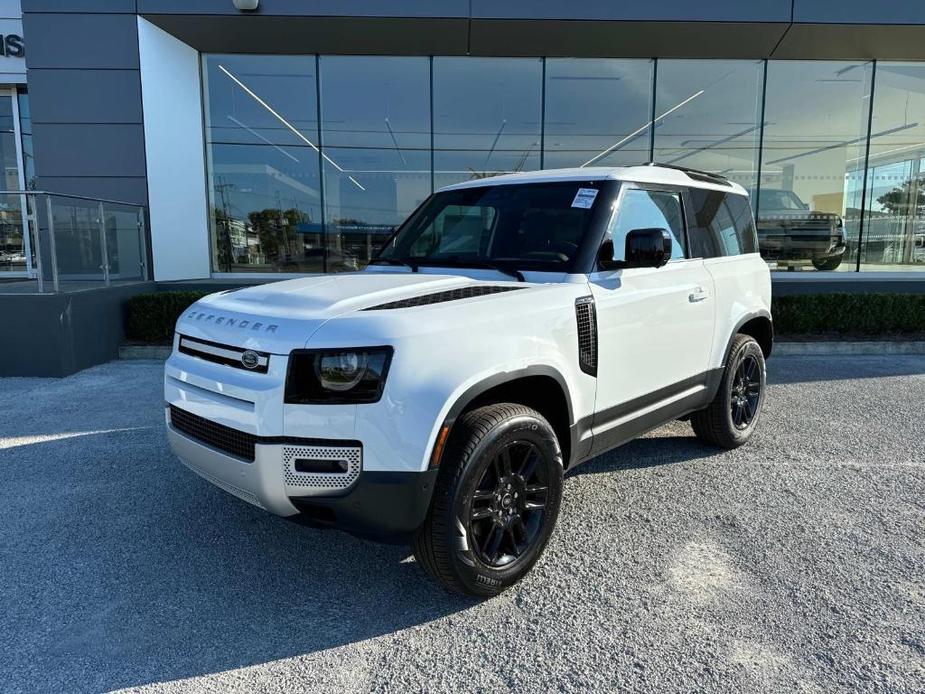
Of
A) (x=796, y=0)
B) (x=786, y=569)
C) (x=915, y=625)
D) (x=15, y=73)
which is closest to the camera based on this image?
(x=915, y=625)

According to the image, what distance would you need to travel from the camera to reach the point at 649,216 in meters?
3.99

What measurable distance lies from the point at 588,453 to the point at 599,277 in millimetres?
947

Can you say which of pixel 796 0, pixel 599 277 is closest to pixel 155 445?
pixel 599 277

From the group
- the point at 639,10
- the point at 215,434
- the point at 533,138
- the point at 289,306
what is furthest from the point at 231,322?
the point at 533,138

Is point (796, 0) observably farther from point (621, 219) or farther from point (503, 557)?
point (503, 557)

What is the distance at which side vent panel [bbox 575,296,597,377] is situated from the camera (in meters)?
3.28

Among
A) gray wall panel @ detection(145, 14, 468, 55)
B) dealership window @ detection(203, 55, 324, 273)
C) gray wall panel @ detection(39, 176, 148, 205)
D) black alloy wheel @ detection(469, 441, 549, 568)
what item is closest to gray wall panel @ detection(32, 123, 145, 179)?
gray wall panel @ detection(39, 176, 148, 205)

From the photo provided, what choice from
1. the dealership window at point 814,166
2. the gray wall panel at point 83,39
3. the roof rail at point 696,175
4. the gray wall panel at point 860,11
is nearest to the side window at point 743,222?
the roof rail at point 696,175

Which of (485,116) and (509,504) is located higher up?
(485,116)

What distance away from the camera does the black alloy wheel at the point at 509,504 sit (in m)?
2.85

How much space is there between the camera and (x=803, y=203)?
1269 cm

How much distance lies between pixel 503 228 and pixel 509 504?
1.76 meters

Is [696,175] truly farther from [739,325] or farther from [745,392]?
[745,392]

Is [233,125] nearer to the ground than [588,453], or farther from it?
farther from it
